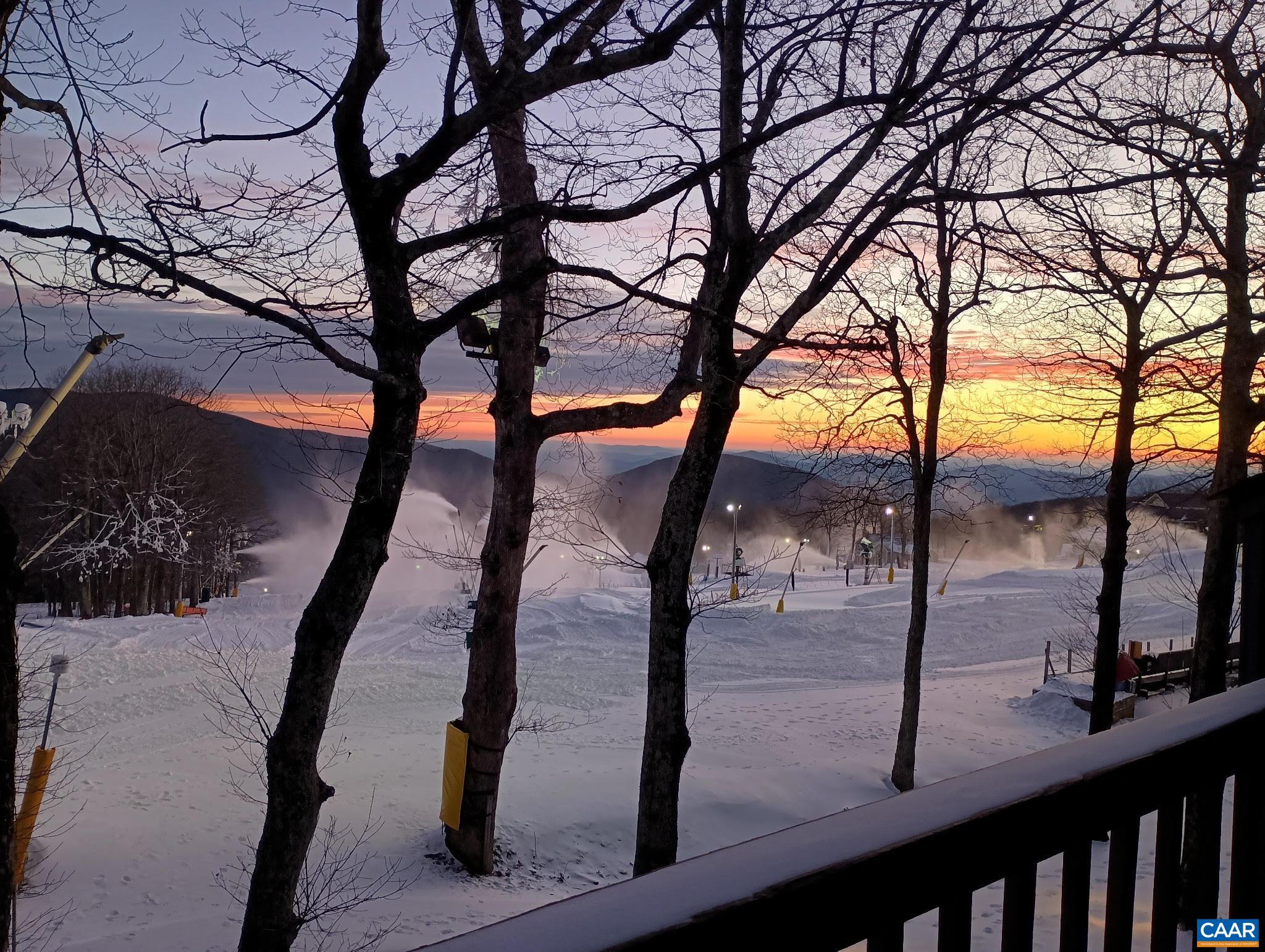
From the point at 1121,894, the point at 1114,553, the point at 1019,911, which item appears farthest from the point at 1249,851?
the point at 1114,553

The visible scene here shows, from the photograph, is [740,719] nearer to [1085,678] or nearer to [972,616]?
[1085,678]

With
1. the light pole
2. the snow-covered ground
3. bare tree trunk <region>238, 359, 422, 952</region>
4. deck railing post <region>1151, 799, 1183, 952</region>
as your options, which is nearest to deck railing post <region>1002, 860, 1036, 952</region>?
deck railing post <region>1151, 799, 1183, 952</region>

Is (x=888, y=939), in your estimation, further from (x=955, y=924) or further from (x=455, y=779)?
(x=455, y=779)

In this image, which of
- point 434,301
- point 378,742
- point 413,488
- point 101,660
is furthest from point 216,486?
point 434,301

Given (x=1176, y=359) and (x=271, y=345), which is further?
(x=1176, y=359)

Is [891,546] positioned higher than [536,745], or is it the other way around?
[536,745]

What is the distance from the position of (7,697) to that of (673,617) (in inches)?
175

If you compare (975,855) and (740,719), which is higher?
(975,855)

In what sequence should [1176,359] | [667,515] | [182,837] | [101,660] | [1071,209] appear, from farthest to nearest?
[101,660], [1176,359], [1071,209], [182,837], [667,515]

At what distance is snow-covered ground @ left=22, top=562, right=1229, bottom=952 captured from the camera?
28.6ft

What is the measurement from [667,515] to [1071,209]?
7226 mm

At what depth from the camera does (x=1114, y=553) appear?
40.5 ft

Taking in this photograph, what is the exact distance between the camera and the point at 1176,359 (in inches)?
483

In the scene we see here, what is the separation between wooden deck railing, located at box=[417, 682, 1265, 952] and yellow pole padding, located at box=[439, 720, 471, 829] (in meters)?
9.08
